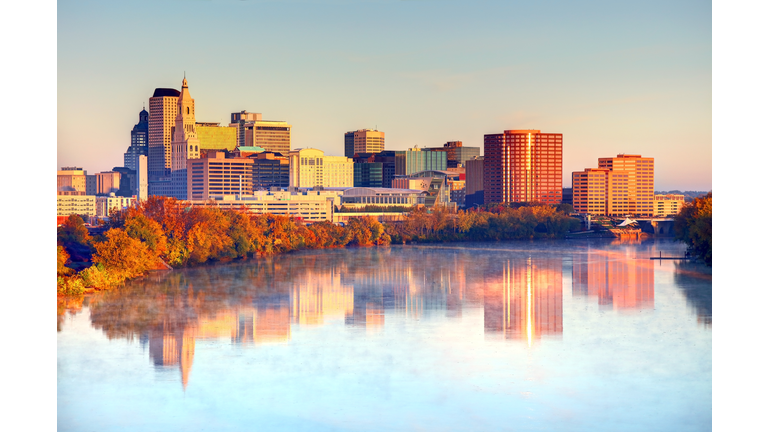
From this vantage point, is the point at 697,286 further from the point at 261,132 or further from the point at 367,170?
the point at 261,132

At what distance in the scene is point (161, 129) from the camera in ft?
144

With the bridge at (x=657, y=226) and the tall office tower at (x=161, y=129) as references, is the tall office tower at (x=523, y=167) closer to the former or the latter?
the bridge at (x=657, y=226)

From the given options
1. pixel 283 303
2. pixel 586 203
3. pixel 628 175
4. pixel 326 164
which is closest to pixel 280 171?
pixel 326 164

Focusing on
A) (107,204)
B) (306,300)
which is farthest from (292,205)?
(306,300)

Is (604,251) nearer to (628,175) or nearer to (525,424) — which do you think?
(628,175)

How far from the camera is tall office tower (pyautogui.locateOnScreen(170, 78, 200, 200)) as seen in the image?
39531mm

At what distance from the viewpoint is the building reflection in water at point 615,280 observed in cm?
998

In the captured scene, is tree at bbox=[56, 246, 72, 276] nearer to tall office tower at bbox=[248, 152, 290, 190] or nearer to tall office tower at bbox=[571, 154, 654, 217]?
tall office tower at bbox=[571, 154, 654, 217]

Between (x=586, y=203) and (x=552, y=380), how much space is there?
75.3 feet

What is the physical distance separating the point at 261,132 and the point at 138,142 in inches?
340

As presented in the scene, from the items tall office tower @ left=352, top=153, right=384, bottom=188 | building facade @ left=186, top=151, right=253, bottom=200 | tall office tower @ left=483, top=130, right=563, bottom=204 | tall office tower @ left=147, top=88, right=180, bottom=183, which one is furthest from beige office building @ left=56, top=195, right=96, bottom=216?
tall office tower @ left=352, top=153, right=384, bottom=188

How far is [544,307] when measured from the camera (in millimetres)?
9516

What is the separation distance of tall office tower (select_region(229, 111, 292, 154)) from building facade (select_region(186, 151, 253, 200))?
396cm

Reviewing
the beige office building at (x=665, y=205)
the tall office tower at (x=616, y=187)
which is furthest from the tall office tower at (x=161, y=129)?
the beige office building at (x=665, y=205)
